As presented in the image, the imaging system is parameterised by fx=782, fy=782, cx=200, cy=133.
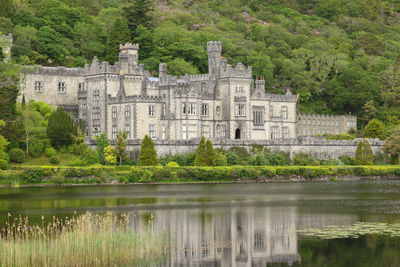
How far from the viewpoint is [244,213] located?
164 feet

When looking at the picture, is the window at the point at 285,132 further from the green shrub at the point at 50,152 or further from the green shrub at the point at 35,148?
the green shrub at the point at 35,148

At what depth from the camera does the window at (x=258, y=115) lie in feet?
324

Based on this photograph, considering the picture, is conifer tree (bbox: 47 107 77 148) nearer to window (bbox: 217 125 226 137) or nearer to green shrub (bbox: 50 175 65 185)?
green shrub (bbox: 50 175 65 185)

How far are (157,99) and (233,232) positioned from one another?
5110 cm

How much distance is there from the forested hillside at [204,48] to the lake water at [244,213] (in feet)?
127

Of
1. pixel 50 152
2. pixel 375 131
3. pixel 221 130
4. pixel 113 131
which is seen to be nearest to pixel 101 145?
pixel 50 152

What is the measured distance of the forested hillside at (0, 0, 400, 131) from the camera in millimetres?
110250

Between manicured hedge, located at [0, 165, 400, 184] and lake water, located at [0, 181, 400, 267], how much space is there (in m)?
3.65

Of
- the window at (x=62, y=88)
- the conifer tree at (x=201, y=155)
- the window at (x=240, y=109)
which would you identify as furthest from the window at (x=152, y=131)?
the window at (x=62, y=88)

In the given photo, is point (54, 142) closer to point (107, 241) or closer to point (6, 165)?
point (6, 165)

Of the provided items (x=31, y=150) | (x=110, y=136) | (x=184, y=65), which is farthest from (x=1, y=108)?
(x=184, y=65)

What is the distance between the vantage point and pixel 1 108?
A: 79.0m

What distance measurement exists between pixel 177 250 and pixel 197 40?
92.3 m

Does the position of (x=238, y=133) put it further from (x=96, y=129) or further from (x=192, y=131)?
(x=96, y=129)
